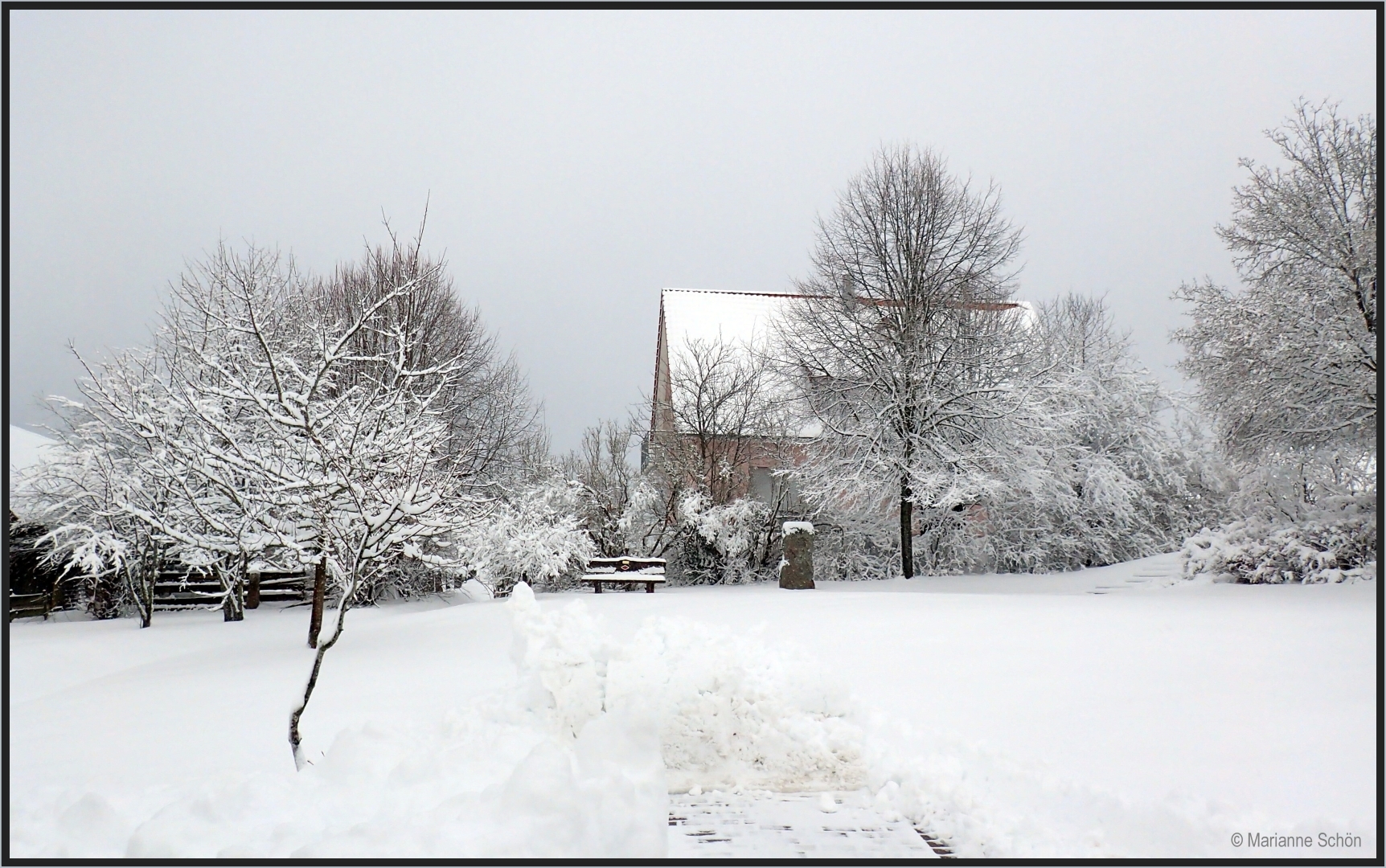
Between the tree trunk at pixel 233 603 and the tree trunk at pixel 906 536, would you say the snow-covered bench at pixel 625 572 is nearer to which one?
the tree trunk at pixel 906 536

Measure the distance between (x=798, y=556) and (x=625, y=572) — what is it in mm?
3312

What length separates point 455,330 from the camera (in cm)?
1756

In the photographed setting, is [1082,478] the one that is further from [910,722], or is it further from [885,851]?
[885,851]

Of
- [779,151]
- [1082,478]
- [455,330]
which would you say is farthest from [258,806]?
[1082,478]

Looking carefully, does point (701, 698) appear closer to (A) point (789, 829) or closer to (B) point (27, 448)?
(A) point (789, 829)

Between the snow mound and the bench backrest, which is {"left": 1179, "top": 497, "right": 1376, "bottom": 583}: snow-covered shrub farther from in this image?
the snow mound

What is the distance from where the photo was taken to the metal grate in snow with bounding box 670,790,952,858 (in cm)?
323

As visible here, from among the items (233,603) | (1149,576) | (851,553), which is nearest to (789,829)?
(233,603)

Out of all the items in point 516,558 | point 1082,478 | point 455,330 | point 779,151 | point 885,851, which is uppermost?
point 455,330

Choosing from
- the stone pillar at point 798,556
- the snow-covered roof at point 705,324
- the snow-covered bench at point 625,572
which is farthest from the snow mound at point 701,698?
the snow-covered roof at point 705,324

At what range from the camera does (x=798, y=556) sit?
1462cm

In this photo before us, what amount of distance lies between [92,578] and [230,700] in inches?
357

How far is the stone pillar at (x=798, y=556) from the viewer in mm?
14477

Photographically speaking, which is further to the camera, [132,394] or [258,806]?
[132,394]
